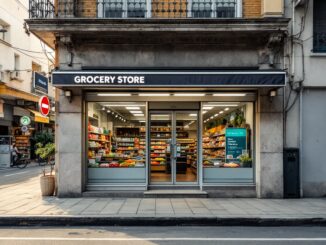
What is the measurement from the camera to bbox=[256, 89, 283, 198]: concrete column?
12508mm

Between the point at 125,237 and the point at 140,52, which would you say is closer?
the point at 125,237

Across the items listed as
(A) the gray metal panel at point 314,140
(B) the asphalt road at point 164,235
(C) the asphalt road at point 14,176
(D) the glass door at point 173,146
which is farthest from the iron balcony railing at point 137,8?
(C) the asphalt road at point 14,176

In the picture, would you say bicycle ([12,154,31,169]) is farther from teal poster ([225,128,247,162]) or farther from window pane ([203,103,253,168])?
teal poster ([225,128,247,162])

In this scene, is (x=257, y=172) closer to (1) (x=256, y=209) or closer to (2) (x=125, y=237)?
(1) (x=256, y=209)

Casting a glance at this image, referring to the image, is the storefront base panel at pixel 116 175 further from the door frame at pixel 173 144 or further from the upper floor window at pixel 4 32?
the upper floor window at pixel 4 32

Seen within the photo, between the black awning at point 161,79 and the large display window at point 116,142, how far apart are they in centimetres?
204

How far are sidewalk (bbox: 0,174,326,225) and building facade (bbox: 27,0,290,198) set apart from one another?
0.96 meters

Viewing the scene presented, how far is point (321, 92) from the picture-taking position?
12852 mm

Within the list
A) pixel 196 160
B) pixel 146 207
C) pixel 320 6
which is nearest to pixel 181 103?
pixel 196 160

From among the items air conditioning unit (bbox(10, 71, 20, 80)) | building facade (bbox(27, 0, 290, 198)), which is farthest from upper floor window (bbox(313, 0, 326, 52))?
air conditioning unit (bbox(10, 71, 20, 80))

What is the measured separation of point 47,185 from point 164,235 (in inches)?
227

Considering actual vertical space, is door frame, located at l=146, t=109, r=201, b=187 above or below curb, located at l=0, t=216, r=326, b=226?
above

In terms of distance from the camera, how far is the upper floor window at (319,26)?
42.2 ft

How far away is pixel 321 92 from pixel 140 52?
5.96m
